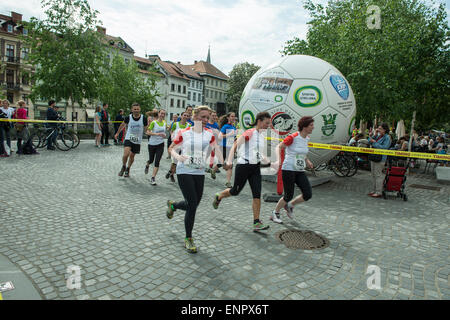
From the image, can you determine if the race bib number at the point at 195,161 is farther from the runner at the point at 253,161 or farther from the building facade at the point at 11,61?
the building facade at the point at 11,61

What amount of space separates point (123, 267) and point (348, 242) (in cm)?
322

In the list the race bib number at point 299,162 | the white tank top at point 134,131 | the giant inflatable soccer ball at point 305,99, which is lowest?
the race bib number at point 299,162

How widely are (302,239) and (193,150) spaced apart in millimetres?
2148

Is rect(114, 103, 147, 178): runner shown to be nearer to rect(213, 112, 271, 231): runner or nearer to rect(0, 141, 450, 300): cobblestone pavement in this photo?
rect(0, 141, 450, 300): cobblestone pavement

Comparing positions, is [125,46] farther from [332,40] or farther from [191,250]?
[191,250]

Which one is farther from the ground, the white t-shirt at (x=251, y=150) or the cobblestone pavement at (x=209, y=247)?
the white t-shirt at (x=251, y=150)

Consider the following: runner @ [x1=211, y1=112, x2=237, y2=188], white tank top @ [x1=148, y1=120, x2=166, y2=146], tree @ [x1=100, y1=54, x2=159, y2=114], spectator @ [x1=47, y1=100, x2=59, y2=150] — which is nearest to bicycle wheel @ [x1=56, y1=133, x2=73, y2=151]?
spectator @ [x1=47, y1=100, x2=59, y2=150]

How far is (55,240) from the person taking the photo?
4215 millimetres

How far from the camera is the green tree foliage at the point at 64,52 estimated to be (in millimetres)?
19656

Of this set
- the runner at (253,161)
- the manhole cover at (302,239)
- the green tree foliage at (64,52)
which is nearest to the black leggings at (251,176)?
the runner at (253,161)

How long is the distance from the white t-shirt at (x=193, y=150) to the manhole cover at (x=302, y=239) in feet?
5.39

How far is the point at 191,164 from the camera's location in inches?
162

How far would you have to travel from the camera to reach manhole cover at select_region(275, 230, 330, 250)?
4.47m

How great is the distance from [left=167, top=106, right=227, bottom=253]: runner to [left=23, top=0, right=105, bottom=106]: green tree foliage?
18350 millimetres
